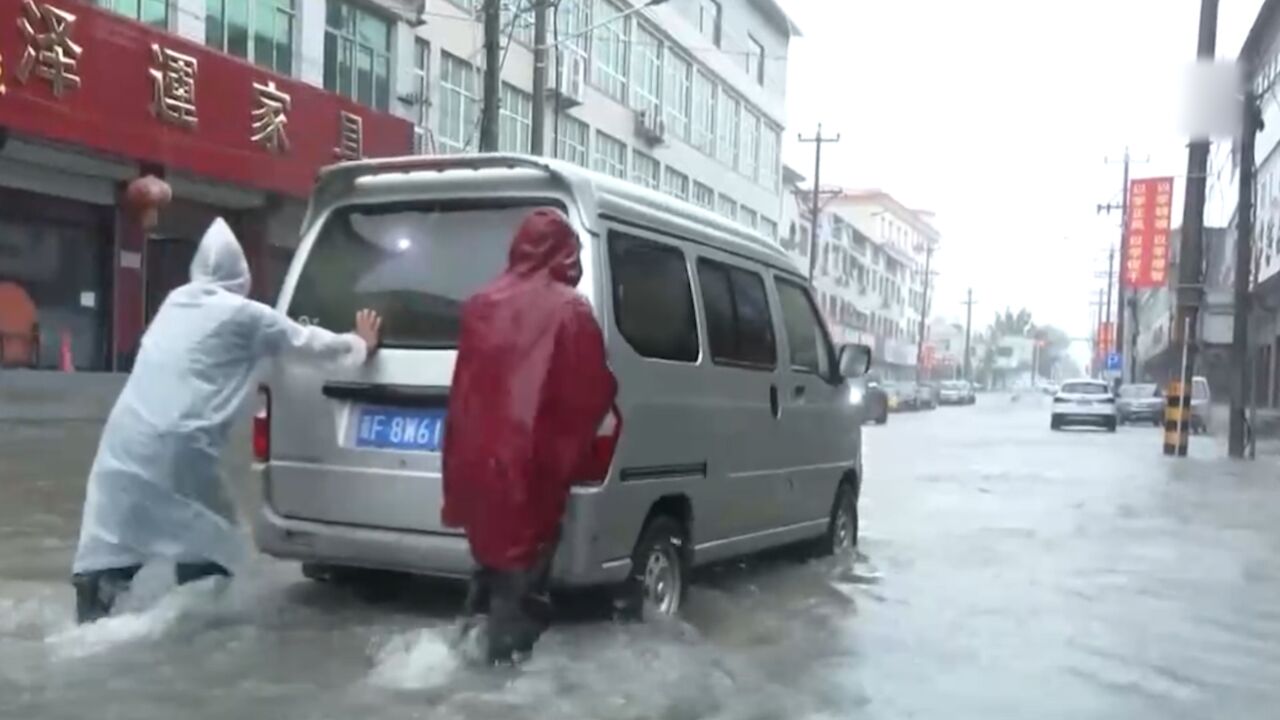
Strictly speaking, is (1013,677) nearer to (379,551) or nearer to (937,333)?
(379,551)

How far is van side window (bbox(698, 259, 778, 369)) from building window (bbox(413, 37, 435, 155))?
869 inches

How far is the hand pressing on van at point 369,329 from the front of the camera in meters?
5.61

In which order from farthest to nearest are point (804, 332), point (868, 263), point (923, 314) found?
point (923, 314) < point (868, 263) < point (804, 332)

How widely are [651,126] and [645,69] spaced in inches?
83.1

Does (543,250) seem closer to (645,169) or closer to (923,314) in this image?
(645,169)

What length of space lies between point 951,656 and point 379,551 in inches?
101

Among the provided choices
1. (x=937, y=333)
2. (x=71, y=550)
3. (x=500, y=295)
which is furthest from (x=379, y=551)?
(x=937, y=333)

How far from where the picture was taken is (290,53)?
81.4ft

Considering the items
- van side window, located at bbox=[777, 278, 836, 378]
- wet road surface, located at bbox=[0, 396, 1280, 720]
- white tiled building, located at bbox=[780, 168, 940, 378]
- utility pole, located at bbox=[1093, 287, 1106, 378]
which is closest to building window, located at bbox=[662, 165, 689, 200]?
white tiled building, located at bbox=[780, 168, 940, 378]

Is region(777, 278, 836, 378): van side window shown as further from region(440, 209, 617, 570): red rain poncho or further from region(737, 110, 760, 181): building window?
region(737, 110, 760, 181): building window

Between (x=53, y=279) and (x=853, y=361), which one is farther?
(x=53, y=279)

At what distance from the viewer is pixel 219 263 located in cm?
564

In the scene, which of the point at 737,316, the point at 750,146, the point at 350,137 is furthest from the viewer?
the point at 750,146

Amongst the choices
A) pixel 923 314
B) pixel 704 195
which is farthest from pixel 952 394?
pixel 704 195
